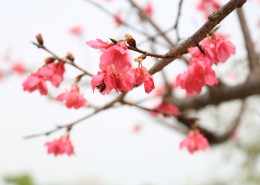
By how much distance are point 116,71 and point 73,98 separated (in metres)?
0.52

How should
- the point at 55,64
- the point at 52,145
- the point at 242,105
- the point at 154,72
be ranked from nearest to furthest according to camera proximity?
the point at 154,72, the point at 55,64, the point at 52,145, the point at 242,105

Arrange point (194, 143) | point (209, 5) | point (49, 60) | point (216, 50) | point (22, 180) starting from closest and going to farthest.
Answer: point (216, 50)
point (49, 60)
point (194, 143)
point (209, 5)
point (22, 180)

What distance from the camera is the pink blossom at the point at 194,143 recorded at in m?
1.74

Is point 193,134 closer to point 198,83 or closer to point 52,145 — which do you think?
point 198,83

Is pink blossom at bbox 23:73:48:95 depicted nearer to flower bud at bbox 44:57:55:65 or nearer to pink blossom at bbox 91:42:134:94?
flower bud at bbox 44:57:55:65

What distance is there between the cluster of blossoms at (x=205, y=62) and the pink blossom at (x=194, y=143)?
57 cm

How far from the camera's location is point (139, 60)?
3.27 feet

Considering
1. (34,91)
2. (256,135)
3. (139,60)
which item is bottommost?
(139,60)

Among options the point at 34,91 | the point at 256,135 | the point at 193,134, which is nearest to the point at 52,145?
the point at 34,91

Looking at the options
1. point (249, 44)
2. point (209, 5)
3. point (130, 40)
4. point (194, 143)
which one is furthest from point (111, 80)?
point (209, 5)

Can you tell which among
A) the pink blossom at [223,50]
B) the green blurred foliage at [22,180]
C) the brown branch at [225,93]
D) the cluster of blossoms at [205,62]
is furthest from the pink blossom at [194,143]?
the green blurred foliage at [22,180]

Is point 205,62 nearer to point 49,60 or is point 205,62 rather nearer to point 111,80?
point 111,80

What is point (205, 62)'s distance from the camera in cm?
119

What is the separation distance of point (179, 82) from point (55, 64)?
0.56m
